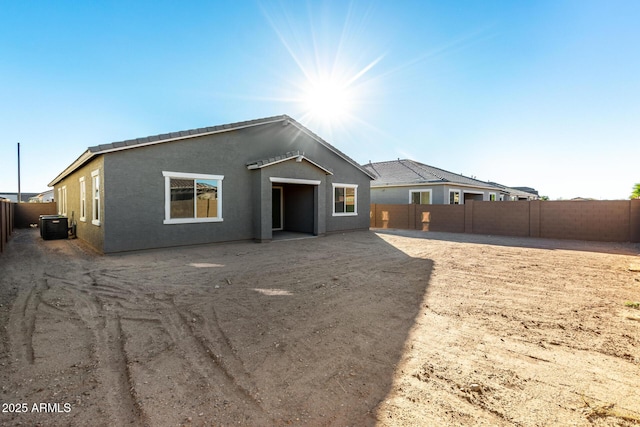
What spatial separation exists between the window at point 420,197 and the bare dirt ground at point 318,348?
1471 centimetres

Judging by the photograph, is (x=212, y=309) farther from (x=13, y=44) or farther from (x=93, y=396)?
(x=13, y=44)

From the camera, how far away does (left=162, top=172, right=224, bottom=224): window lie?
10.2m

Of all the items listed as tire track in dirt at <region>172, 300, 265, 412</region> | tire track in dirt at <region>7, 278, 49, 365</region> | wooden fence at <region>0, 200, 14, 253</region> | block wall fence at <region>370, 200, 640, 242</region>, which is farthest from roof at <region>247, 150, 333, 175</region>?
block wall fence at <region>370, 200, 640, 242</region>

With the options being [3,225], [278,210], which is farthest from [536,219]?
[3,225]

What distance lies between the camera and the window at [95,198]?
32.9 feet

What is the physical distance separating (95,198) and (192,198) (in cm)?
344

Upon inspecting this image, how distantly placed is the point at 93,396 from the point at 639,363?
207 inches

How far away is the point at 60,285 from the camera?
5.99 m

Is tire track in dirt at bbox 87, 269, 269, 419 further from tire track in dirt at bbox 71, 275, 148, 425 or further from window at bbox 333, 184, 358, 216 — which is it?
window at bbox 333, 184, 358, 216

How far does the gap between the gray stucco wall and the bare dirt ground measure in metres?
2.81

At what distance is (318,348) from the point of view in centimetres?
340

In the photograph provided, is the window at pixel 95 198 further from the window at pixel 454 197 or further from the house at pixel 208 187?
the window at pixel 454 197

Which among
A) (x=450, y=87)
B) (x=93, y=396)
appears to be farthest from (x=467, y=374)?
(x=450, y=87)

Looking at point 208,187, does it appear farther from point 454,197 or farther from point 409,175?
point 454,197
